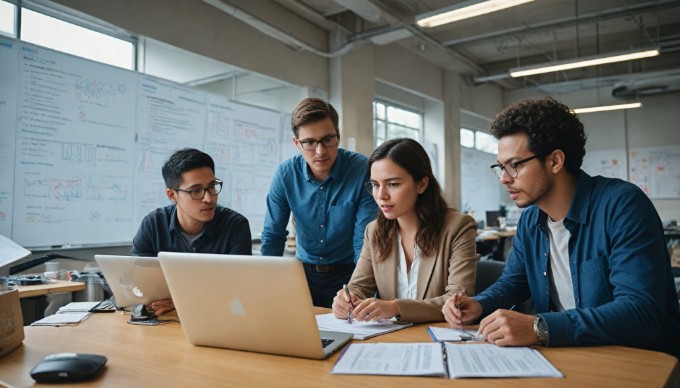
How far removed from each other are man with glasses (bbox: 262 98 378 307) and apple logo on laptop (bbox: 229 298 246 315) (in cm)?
105

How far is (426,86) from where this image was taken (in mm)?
7633

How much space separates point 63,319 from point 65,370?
665 millimetres

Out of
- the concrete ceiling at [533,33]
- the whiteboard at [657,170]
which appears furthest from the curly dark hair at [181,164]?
the whiteboard at [657,170]

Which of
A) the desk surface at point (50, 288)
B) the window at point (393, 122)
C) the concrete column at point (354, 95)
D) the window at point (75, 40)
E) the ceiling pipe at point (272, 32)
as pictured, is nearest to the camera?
the desk surface at point (50, 288)

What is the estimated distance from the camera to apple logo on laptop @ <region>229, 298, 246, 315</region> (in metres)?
1.14

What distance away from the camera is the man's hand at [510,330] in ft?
3.76

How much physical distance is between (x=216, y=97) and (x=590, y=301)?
3.83 m

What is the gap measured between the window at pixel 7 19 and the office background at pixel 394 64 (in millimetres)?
109

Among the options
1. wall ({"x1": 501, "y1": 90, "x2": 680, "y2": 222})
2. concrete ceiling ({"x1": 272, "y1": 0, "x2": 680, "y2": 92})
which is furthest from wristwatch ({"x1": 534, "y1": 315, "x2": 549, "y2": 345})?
wall ({"x1": 501, "y1": 90, "x2": 680, "y2": 222})

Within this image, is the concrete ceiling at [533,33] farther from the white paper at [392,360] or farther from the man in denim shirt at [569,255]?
the white paper at [392,360]

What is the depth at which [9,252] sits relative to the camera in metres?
2.30

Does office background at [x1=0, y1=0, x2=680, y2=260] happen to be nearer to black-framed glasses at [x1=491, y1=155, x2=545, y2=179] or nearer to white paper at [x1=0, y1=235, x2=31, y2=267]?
white paper at [x1=0, y1=235, x2=31, y2=267]

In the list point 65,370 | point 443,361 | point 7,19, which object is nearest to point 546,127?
point 443,361

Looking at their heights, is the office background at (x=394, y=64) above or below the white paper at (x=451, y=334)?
above
